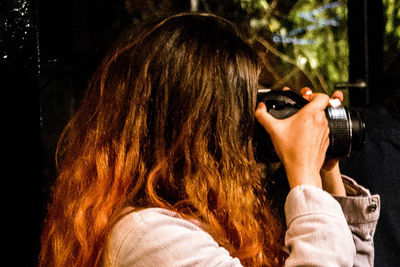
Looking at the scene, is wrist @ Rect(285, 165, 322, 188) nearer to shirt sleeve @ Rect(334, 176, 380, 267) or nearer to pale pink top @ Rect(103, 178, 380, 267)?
pale pink top @ Rect(103, 178, 380, 267)

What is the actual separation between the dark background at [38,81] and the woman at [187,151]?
24cm

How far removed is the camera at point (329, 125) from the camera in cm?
86

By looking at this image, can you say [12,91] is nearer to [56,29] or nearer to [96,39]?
[56,29]

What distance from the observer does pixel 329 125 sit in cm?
86

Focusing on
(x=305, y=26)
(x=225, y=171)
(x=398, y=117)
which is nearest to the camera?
(x=225, y=171)

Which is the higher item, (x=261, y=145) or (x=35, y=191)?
(x=261, y=145)

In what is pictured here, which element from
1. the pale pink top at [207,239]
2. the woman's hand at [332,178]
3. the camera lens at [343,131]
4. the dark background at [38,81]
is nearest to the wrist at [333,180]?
the woman's hand at [332,178]

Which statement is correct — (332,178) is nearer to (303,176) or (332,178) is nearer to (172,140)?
(303,176)

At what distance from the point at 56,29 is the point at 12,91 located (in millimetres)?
332

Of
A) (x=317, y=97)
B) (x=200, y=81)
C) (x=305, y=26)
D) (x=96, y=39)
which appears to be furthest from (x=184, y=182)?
(x=305, y=26)

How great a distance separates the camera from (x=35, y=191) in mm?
1086

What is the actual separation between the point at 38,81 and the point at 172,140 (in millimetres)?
470

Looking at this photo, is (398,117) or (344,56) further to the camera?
(344,56)

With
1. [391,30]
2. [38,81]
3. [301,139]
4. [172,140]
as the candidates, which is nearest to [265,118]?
[301,139]
